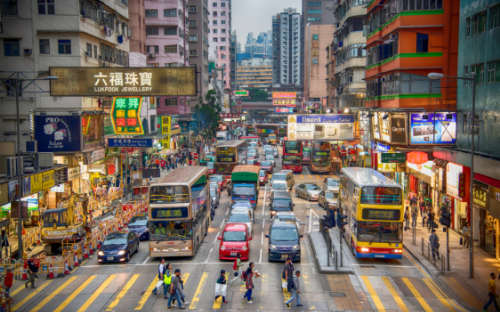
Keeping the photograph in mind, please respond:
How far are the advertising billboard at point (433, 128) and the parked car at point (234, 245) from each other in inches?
630

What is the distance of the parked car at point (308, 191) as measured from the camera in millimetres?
48656

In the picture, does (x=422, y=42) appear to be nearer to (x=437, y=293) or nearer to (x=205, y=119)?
(x=437, y=293)

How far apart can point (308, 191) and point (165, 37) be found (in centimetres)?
4398

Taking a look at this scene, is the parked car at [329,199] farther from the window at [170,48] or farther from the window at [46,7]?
the window at [170,48]

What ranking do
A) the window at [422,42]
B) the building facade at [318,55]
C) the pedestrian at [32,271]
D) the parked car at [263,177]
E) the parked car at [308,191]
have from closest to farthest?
1. the pedestrian at [32,271]
2. the window at [422,42]
3. the parked car at [308,191]
4. the parked car at [263,177]
5. the building facade at [318,55]

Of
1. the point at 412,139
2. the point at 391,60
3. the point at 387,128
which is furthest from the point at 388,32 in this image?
the point at 412,139

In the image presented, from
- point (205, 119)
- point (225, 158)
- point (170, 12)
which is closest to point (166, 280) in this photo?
point (225, 158)

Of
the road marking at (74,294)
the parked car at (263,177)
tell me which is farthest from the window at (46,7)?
the parked car at (263,177)

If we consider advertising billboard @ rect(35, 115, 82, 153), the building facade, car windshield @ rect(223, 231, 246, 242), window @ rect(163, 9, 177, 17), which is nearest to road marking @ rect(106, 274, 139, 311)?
car windshield @ rect(223, 231, 246, 242)

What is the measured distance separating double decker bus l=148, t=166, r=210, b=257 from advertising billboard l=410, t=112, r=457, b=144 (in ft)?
57.5

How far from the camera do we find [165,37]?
3253 inches

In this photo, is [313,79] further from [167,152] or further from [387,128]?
[387,128]

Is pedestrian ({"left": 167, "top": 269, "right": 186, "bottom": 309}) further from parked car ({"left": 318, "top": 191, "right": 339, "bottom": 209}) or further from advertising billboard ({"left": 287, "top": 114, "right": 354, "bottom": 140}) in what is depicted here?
advertising billboard ({"left": 287, "top": 114, "right": 354, "bottom": 140})

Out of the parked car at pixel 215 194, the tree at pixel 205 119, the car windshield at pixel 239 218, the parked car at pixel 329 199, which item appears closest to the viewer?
the car windshield at pixel 239 218
